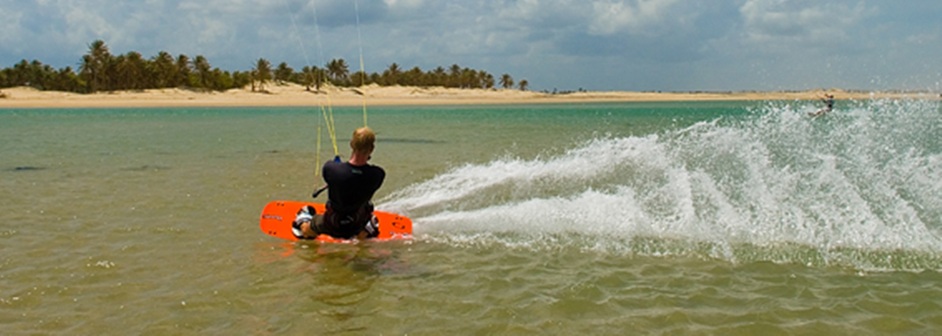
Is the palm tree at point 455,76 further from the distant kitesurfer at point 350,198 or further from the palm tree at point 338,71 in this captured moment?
the distant kitesurfer at point 350,198

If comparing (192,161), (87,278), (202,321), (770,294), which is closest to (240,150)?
(192,161)

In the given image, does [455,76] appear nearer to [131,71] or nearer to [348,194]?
[131,71]

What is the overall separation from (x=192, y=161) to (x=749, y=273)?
19.3 metres

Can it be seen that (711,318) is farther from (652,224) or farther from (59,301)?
(59,301)

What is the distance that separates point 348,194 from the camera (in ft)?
29.5

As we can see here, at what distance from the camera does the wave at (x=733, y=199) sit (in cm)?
967

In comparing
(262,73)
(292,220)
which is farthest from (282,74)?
(292,220)

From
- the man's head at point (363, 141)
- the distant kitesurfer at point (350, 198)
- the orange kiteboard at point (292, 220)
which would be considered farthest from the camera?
the orange kiteboard at point (292, 220)

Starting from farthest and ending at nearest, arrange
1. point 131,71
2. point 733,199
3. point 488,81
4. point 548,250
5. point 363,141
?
point 488,81
point 131,71
point 733,199
point 548,250
point 363,141

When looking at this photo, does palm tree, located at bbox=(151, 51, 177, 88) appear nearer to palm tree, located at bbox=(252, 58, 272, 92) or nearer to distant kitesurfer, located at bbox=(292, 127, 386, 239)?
palm tree, located at bbox=(252, 58, 272, 92)

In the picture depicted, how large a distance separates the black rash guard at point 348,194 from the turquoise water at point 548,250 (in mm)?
445

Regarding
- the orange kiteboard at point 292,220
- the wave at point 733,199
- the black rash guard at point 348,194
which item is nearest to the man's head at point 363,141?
the black rash guard at point 348,194

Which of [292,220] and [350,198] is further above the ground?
[350,198]

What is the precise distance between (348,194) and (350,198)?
0.10m
